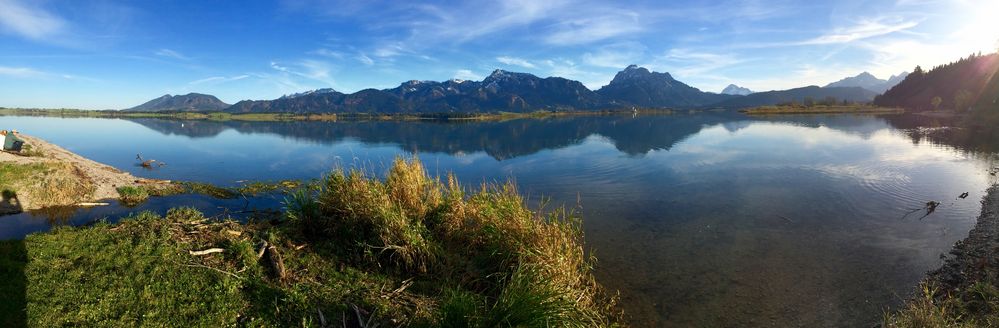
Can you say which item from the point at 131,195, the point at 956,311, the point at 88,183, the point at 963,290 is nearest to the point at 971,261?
the point at 963,290

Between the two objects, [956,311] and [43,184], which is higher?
[43,184]

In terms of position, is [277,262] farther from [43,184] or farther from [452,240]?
[43,184]

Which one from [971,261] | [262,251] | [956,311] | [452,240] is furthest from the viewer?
[971,261]

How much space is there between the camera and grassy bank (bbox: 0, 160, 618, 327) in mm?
7539

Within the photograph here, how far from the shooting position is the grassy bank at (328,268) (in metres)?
7.54

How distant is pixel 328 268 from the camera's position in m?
10.3

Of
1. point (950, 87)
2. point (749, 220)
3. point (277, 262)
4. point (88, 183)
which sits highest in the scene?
point (950, 87)

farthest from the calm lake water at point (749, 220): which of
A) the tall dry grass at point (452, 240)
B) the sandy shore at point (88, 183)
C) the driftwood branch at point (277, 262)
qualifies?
the driftwood branch at point (277, 262)

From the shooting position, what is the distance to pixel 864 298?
1092 centimetres

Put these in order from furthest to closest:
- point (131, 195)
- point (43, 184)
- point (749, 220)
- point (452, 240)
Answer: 1. point (131, 195)
2. point (43, 184)
3. point (749, 220)
4. point (452, 240)

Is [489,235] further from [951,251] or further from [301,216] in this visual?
[951,251]

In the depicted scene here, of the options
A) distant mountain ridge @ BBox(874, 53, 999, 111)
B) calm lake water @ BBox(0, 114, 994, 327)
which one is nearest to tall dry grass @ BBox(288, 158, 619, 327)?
calm lake water @ BBox(0, 114, 994, 327)

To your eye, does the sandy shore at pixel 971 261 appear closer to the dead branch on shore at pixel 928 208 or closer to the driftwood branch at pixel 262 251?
the dead branch on shore at pixel 928 208

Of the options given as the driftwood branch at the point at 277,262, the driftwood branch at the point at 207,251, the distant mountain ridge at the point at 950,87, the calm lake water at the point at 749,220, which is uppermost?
the distant mountain ridge at the point at 950,87
